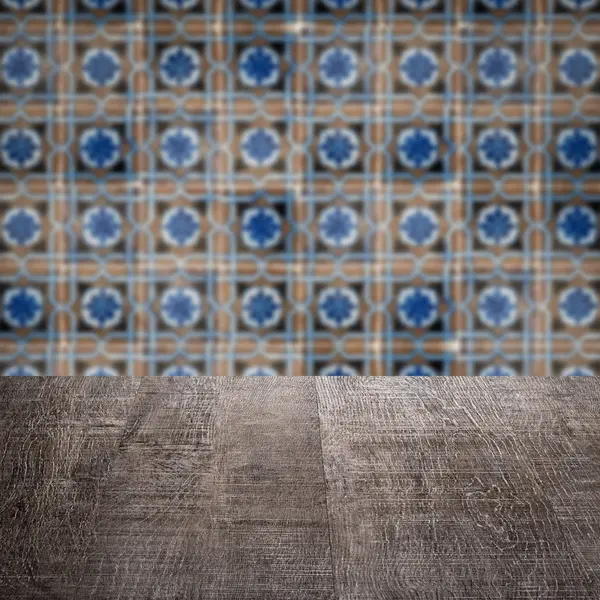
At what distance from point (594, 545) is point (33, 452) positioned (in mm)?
305

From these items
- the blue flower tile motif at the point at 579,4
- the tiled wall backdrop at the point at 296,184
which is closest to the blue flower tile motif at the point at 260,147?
the tiled wall backdrop at the point at 296,184

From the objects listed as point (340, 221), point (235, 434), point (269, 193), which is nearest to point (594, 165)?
point (340, 221)

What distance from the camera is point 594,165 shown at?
1.51 metres

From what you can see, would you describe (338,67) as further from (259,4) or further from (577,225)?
(577,225)

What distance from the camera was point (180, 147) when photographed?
1505 millimetres

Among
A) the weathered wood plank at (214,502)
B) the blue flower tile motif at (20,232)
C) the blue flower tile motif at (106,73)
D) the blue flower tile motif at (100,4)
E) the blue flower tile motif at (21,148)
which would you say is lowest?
the weathered wood plank at (214,502)

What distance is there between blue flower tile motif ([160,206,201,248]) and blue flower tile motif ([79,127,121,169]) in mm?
138

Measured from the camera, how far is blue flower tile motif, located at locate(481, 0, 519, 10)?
4.88ft

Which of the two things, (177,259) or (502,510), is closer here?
(502,510)

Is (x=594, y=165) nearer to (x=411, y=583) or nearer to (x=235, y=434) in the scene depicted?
(x=235, y=434)

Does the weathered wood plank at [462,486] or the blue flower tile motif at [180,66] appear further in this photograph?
the blue flower tile motif at [180,66]

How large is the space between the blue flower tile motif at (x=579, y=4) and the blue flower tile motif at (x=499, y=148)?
0.80 ft

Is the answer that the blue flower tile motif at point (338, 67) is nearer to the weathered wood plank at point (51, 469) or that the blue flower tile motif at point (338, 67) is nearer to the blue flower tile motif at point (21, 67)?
the blue flower tile motif at point (21, 67)

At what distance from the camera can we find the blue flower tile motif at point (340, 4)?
148cm
